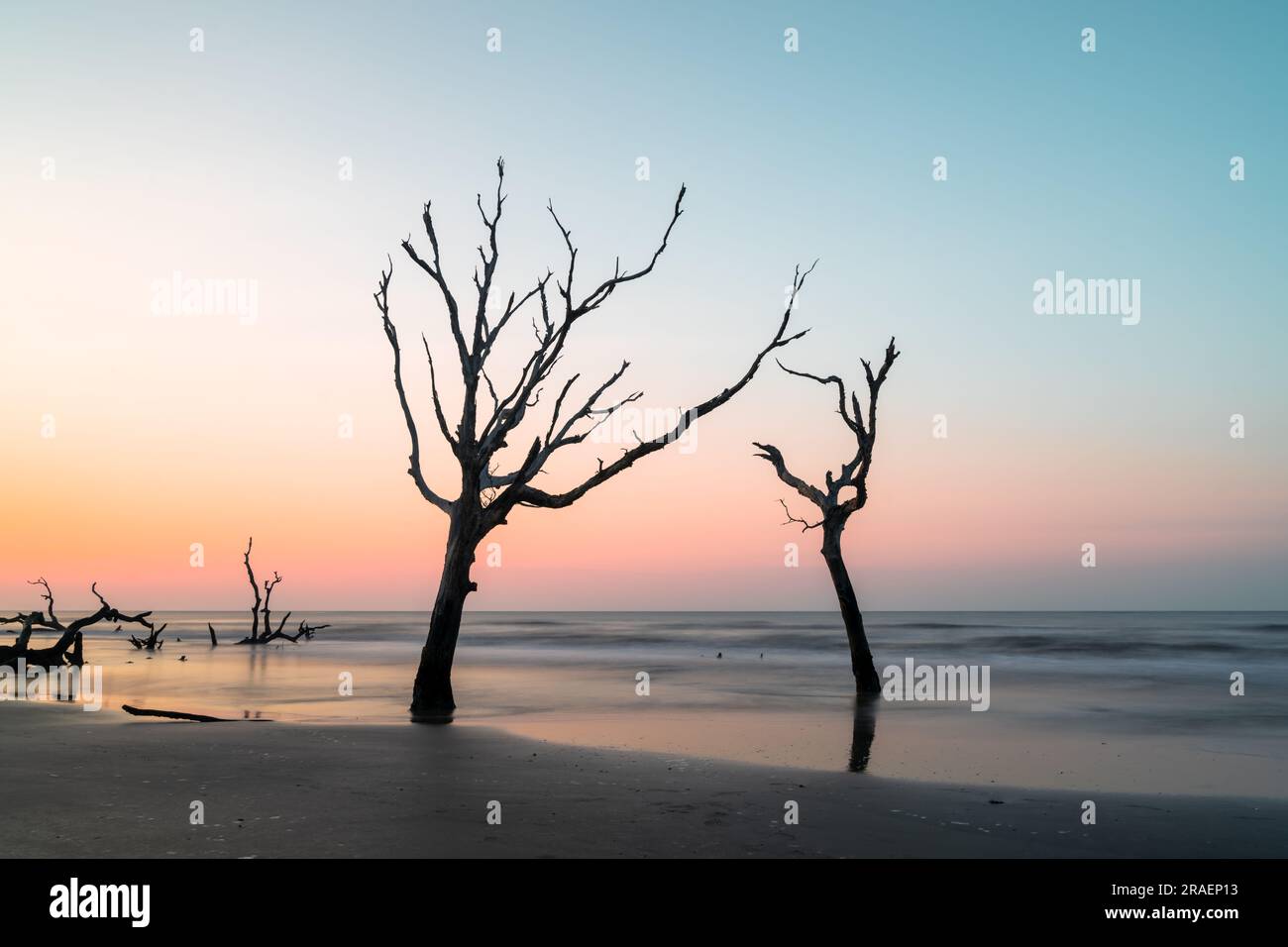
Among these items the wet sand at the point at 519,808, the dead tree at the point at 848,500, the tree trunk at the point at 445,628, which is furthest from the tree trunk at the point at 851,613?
the wet sand at the point at 519,808

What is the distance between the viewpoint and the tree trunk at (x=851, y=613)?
20.5 m

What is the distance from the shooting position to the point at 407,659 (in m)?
34.8

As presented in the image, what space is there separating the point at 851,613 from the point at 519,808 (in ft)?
49.9

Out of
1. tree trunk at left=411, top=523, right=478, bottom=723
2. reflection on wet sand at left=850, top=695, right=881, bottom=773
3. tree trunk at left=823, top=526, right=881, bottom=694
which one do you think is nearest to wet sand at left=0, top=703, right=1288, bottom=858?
reflection on wet sand at left=850, top=695, right=881, bottom=773

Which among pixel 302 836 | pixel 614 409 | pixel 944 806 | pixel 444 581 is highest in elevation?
pixel 614 409

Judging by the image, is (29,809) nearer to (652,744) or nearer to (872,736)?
(652,744)

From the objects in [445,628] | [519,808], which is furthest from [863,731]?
[519,808]

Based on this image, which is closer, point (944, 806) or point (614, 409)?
point (944, 806)

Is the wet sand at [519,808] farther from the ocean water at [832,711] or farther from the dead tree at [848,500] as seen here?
the dead tree at [848,500]

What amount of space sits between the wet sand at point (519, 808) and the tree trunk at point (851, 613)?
1146cm

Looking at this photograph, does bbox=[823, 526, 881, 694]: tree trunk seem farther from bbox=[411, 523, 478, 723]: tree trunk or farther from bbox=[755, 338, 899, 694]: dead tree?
bbox=[411, 523, 478, 723]: tree trunk

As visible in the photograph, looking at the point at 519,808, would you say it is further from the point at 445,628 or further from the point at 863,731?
the point at 445,628

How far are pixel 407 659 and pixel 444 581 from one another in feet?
70.6
